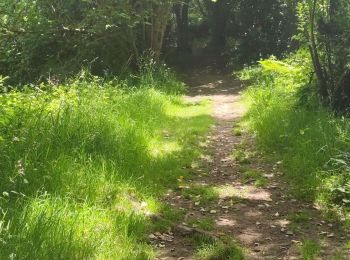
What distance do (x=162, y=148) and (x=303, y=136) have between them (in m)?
2.22

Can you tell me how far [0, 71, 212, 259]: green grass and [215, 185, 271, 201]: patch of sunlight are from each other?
70 cm

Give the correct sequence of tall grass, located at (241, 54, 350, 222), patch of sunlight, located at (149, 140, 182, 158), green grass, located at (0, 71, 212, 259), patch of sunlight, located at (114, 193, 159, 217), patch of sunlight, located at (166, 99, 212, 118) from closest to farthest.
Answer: green grass, located at (0, 71, 212, 259)
patch of sunlight, located at (114, 193, 159, 217)
tall grass, located at (241, 54, 350, 222)
patch of sunlight, located at (149, 140, 182, 158)
patch of sunlight, located at (166, 99, 212, 118)

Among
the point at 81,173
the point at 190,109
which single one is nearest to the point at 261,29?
the point at 190,109

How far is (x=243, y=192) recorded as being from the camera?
19.1 feet

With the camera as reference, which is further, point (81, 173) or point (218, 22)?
point (218, 22)

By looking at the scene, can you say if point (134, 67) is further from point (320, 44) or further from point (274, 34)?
point (274, 34)

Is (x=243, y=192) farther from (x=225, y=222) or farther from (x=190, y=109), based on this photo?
(x=190, y=109)

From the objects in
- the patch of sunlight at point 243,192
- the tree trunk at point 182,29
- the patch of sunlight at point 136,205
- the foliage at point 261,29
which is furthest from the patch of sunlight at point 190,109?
the tree trunk at point 182,29

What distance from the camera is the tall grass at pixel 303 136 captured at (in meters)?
5.49

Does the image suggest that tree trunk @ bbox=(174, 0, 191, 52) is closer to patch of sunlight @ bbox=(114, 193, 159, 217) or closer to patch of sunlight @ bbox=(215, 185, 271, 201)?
patch of sunlight @ bbox=(215, 185, 271, 201)

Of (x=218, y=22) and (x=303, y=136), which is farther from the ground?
(x=218, y=22)

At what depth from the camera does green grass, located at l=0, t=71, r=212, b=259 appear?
11.9 feet

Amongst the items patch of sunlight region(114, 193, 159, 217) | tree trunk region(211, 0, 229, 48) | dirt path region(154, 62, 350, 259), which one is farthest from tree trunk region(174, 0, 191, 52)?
patch of sunlight region(114, 193, 159, 217)

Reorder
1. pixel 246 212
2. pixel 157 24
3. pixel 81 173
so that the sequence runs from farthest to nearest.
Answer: pixel 157 24
pixel 246 212
pixel 81 173
